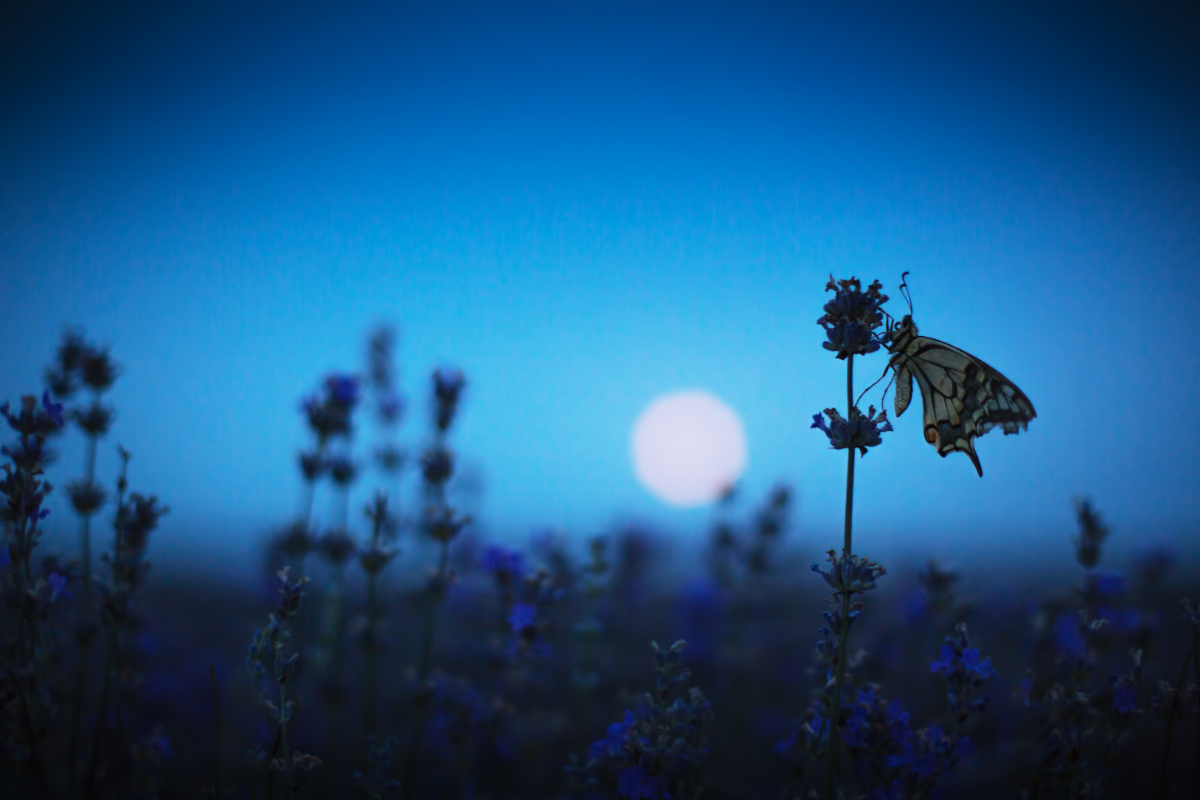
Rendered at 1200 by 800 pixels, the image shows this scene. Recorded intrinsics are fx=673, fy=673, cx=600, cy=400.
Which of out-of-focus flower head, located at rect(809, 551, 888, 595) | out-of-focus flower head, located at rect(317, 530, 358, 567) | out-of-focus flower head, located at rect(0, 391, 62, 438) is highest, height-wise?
out-of-focus flower head, located at rect(0, 391, 62, 438)

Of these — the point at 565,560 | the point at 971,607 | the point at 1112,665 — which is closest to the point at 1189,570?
the point at 1112,665

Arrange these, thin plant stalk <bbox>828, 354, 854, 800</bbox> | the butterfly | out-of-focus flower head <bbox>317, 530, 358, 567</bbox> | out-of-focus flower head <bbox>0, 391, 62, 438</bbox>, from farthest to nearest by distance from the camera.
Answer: out-of-focus flower head <bbox>317, 530, 358, 567</bbox>
the butterfly
out-of-focus flower head <bbox>0, 391, 62, 438</bbox>
thin plant stalk <bbox>828, 354, 854, 800</bbox>

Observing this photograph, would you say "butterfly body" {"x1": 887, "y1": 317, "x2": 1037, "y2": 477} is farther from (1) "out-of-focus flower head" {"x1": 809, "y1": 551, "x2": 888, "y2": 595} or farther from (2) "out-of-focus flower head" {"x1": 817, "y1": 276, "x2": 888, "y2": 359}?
(1) "out-of-focus flower head" {"x1": 809, "y1": 551, "x2": 888, "y2": 595}

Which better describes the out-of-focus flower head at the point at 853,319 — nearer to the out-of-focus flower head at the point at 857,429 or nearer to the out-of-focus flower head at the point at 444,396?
the out-of-focus flower head at the point at 857,429

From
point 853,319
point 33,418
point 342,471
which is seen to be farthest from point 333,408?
point 853,319

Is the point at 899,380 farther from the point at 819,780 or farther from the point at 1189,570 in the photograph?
the point at 1189,570

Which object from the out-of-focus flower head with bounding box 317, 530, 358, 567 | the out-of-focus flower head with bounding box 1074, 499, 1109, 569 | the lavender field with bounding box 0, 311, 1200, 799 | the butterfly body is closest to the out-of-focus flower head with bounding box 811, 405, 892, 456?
the lavender field with bounding box 0, 311, 1200, 799

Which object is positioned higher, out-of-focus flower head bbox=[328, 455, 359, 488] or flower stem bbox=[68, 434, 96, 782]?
out-of-focus flower head bbox=[328, 455, 359, 488]

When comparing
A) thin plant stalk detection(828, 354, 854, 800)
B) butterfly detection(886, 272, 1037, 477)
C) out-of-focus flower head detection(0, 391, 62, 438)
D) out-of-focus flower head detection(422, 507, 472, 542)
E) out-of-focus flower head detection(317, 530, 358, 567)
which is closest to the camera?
→ thin plant stalk detection(828, 354, 854, 800)
